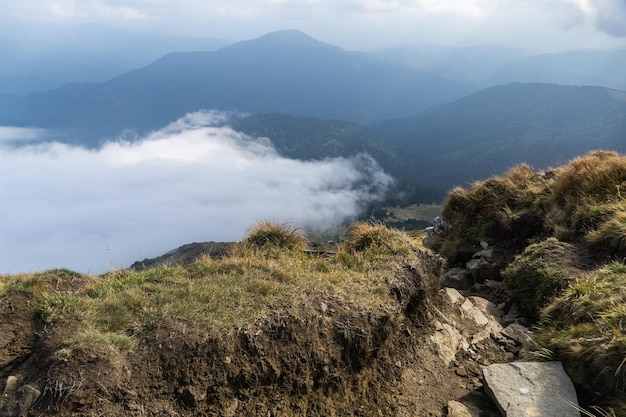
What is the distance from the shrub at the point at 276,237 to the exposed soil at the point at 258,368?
9.93 feet

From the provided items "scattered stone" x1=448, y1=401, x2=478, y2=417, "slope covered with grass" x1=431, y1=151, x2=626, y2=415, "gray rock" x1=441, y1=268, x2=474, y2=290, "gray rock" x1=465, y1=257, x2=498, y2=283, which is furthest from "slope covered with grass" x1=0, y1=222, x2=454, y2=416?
"gray rock" x1=465, y1=257, x2=498, y2=283

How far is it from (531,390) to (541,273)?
4.51 meters

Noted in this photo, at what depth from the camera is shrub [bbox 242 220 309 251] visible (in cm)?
1066

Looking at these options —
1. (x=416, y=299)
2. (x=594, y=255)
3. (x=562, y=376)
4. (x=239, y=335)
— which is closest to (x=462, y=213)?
(x=594, y=255)

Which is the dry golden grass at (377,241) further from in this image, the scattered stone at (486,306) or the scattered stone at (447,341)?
the scattered stone at (486,306)

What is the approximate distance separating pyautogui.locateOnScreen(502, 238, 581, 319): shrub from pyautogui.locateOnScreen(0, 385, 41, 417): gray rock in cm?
986

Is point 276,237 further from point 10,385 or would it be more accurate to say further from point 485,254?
point 485,254

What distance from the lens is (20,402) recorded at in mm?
5438

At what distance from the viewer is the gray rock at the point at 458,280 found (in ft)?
44.0

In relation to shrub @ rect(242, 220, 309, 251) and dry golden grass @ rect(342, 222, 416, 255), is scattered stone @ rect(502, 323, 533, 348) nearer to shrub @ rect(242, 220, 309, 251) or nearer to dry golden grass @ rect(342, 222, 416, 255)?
dry golden grass @ rect(342, 222, 416, 255)

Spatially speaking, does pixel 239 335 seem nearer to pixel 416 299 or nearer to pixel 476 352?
pixel 416 299

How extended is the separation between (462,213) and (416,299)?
972 centimetres

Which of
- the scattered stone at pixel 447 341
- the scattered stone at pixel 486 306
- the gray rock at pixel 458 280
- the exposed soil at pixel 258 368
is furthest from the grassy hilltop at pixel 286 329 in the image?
the gray rock at pixel 458 280

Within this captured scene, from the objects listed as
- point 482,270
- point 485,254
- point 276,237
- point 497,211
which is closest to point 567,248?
point 482,270
